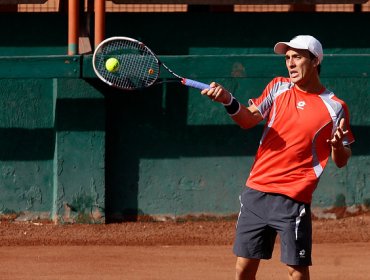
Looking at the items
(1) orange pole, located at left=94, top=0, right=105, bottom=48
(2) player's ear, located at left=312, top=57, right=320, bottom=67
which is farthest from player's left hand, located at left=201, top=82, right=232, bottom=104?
(1) orange pole, located at left=94, top=0, right=105, bottom=48

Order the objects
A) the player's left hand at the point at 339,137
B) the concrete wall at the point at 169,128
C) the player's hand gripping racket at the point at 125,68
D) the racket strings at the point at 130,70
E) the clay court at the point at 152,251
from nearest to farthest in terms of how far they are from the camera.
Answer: the player's left hand at the point at 339,137, the player's hand gripping racket at the point at 125,68, the racket strings at the point at 130,70, the clay court at the point at 152,251, the concrete wall at the point at 169,128

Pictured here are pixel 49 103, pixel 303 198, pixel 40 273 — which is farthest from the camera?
pixel 49 103

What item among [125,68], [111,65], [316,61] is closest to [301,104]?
[316,61]

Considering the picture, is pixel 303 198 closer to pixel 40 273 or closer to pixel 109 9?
pixel 40 273

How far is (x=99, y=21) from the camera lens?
9031 mm

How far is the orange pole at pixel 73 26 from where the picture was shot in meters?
→ 8.98

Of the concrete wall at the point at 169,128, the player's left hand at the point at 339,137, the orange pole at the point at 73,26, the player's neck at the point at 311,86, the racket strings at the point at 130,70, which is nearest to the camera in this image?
the player's left hand at the point at 339,137

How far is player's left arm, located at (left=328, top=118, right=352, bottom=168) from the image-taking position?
5.43 meters

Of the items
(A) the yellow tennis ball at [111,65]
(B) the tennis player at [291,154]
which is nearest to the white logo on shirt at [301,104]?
(B) the tennis player at [291,154]

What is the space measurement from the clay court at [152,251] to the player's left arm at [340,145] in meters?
2.08

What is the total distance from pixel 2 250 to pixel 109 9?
2.82 metres

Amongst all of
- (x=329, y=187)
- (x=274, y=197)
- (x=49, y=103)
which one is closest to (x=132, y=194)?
(x=49, y=103)

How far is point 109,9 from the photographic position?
10.0 metres

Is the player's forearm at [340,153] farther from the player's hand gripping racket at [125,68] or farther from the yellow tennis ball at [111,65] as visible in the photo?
the yellow tennis ball at [111,65]
